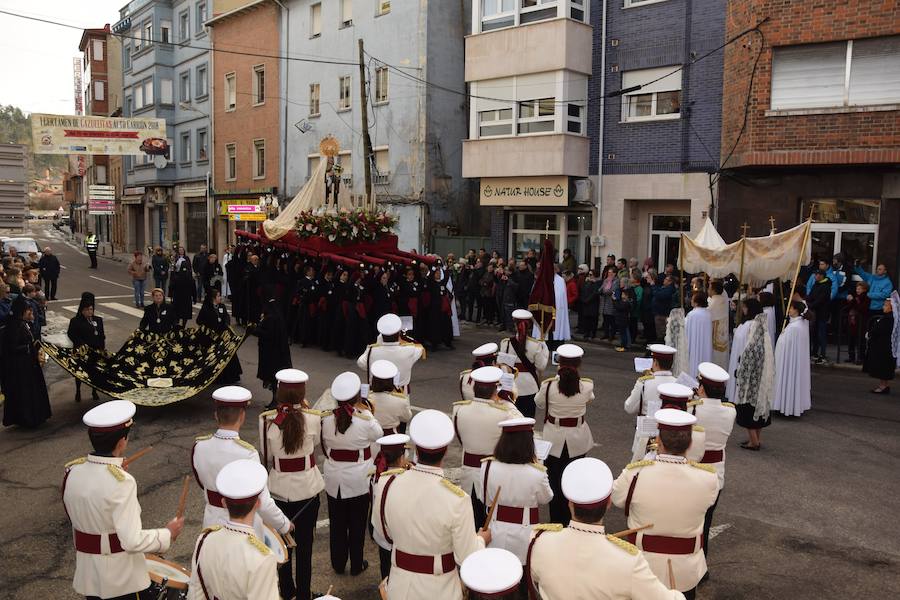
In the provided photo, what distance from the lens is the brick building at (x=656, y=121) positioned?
20328mm

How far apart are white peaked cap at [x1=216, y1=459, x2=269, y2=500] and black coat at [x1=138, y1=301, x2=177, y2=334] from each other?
29.1 ft

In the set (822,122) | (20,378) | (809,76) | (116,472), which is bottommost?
(20,378)

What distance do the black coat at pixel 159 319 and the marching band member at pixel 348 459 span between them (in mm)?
7024

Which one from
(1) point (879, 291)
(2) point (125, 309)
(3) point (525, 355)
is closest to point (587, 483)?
(3) point (525, 355)

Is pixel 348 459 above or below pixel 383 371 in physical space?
below

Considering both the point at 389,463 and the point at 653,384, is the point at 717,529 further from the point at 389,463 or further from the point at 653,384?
the point at 389,463

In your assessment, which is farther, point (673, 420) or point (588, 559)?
point (673, 420)

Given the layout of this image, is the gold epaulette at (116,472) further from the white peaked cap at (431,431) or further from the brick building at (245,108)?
the brick building at (245,108)

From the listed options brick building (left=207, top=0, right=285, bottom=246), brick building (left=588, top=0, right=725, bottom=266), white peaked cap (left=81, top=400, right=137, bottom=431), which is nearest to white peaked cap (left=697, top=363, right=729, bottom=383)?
white peaked cap (left=81, top=400, right=137, bottom=431)

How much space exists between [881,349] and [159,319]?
11733mm

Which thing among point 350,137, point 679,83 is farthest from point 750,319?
point 350,137

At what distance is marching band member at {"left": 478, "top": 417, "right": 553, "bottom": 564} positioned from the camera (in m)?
4.67

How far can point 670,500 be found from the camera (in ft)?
14.0

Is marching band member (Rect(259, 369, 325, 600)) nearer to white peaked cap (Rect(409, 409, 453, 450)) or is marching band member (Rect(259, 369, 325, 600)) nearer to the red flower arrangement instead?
white peaked cap (Rect(409, 409, 453, 450))
